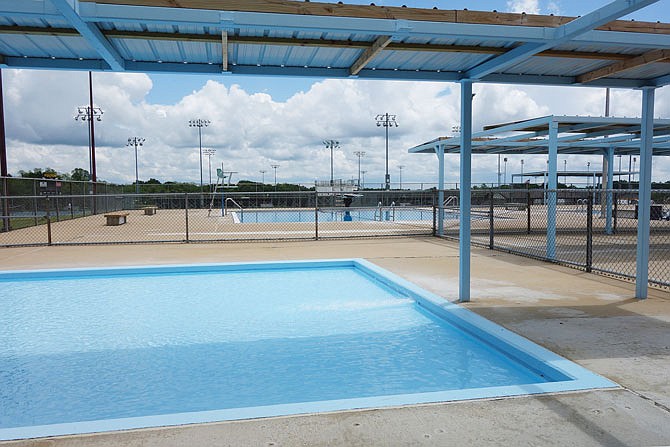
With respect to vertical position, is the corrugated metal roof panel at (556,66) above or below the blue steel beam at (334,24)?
above

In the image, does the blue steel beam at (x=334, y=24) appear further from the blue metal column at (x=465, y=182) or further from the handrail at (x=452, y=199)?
the handrail at (x=452, y=199)

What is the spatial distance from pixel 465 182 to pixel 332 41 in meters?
2.49

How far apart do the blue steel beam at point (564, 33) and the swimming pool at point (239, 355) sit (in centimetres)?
295

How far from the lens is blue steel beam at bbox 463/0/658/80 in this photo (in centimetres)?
411

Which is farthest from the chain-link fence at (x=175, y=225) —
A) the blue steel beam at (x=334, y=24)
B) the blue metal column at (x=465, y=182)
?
the blue steel beam at (x=334, y=24)

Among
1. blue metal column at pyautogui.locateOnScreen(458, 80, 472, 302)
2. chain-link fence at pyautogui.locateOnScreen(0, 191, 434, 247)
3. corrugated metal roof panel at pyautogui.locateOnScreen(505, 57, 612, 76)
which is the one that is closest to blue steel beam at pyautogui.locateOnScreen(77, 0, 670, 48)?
corrugated metal roof panel at pyautogui.locateOnScreen(505, 57, 612, 76)

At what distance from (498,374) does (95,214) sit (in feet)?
95.3

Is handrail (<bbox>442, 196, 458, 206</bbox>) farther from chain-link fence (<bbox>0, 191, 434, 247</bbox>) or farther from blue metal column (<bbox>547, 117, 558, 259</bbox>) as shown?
blue metal column (<bbox>547, 117, 558, 259</bbox>)

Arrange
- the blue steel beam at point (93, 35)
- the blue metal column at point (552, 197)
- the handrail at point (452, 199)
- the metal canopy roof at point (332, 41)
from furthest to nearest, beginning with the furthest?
1. the handrail at point (452, 199)
2. the blue metal column at point (552, 197)
3. the metal canopy roof at point (332, 41)
4. the blue steel beam at point (93, 35)

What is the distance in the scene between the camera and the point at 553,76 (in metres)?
6.69

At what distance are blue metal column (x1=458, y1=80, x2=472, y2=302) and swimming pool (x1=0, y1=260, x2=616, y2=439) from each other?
0.46 metres

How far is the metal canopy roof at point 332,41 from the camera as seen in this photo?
424cm

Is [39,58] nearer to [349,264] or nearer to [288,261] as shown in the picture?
[288,261]

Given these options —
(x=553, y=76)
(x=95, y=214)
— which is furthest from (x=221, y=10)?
(x=95, y=214)
